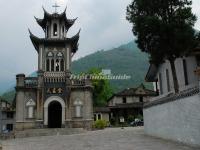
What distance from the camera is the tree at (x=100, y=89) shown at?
53.0 meters

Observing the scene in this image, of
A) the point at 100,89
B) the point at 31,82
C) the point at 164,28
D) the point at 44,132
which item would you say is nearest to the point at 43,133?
the point at 44,132

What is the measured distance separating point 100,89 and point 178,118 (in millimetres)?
39723

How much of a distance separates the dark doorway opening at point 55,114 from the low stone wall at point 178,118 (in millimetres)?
→ 17692

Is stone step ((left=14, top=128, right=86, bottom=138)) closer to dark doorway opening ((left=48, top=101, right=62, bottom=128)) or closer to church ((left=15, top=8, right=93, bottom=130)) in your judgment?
church ((left=15, top=8, right=93, bottom=130))

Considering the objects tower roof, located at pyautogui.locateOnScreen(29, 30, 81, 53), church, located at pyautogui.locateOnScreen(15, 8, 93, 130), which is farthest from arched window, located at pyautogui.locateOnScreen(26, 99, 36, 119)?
tower roof, located at pyautogui.locateOnScreen(29, 30, 81, 53)

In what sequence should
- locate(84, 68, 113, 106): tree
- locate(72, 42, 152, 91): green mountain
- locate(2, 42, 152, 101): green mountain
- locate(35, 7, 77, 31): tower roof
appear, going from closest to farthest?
1. locate(35, 7, 77, 31): tower roof
2. locate(84, 68, 113, 106): tree
3. locate(2, 42, 152, 101): green mountain
4. locate(72, 42, 152, 91): green mountain

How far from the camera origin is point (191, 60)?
21.6 m

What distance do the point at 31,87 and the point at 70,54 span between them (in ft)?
20.3

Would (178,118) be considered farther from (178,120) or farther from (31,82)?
(31,82)

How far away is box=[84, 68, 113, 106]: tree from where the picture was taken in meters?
53.0

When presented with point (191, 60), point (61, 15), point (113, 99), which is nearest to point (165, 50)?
point (191, 60)

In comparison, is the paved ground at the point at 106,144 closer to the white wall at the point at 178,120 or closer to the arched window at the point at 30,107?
the white wall at the point at 178,120

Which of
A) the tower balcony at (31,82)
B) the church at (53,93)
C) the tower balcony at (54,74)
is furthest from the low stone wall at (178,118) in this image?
the tower balcony at (31,82)

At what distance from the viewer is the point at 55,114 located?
36.7 meters
